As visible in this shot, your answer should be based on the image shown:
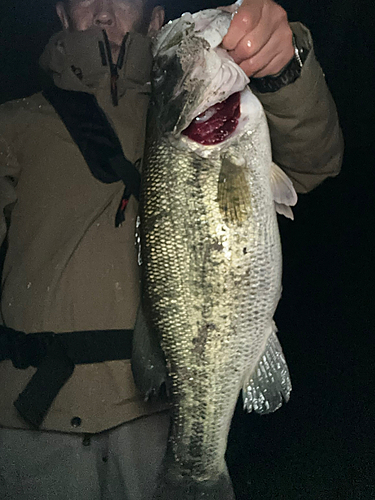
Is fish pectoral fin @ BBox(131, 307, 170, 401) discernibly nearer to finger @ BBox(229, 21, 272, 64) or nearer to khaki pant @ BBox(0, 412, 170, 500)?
khaki pant @ BBox(0, 412, 170, 500)

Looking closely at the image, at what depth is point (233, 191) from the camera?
0.97 metres


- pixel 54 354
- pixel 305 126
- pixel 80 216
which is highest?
pixel 305 126

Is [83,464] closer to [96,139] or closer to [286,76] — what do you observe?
[96,139]

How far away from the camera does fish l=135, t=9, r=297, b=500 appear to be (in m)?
0.97

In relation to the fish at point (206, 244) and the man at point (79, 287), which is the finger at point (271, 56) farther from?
the man at point (79, 287)

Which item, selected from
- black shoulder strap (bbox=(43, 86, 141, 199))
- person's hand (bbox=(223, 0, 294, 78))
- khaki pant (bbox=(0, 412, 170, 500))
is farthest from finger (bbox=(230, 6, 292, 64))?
khaki pant (bbox=(0, 412, 170, 500))

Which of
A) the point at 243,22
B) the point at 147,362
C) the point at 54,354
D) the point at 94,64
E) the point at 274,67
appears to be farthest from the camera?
the point at 94,64

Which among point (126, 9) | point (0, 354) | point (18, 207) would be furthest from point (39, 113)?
point (0, 354)

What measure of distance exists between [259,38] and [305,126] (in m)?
0.31

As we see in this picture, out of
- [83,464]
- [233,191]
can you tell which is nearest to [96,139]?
[233,191]

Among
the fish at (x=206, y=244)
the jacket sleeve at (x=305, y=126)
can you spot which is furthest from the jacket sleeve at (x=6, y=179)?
the jacket sleeve at (x=305, y=126)

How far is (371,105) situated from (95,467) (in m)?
2.71

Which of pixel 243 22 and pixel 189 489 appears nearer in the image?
pixel 243 22

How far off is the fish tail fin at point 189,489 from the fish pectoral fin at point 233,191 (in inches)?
24.7
